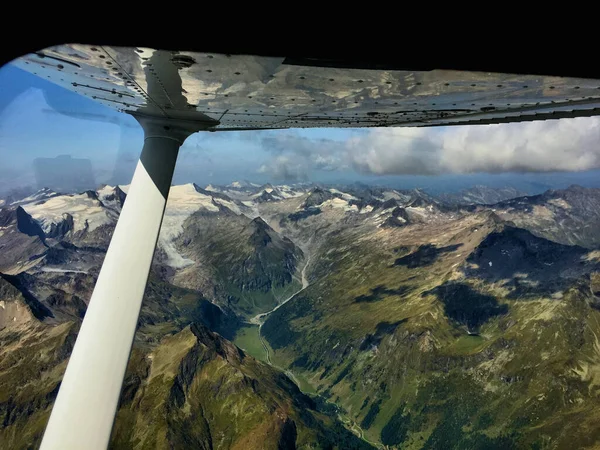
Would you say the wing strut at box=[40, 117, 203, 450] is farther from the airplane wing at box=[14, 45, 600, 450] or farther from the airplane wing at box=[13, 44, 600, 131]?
the airplane wing at box=[13, 44, 600, 131]

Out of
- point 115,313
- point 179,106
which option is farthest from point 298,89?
point 115,313

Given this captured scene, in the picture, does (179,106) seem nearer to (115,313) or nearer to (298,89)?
(298,89)

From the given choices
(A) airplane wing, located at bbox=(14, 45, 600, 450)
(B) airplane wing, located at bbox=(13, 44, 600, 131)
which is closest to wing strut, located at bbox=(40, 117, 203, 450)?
(A) airplane wing, located at bbox=(14, 45, 600, 450)

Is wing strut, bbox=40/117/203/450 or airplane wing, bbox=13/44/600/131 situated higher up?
airplane wing, bbox=13/44/600/131

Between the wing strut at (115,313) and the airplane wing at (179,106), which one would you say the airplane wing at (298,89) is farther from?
the wing strut at (115,313)

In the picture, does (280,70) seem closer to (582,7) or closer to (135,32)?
(135,32)
